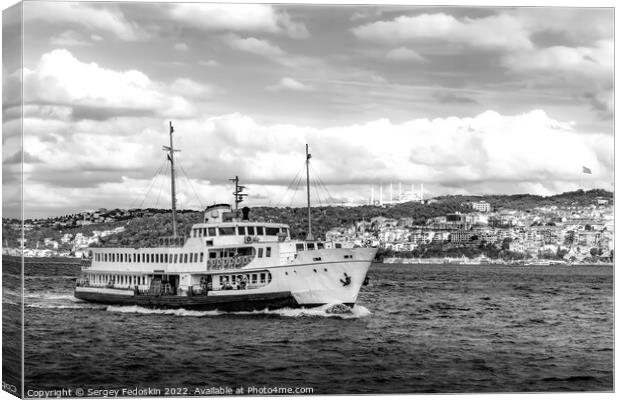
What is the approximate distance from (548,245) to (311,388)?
3875 cm

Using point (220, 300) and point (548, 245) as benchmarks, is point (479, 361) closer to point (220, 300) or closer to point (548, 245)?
point (220, 300)

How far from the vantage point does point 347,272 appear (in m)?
36.3

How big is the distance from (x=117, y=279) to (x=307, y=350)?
1458cm

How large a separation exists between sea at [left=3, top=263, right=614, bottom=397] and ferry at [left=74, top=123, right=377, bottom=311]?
54 centimetres

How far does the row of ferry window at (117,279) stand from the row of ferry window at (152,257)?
66 centimetres

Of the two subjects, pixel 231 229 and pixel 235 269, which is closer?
pixel 235 269

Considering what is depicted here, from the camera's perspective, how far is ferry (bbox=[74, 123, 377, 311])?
3625 centimetres

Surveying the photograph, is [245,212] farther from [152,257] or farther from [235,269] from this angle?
[152,257]

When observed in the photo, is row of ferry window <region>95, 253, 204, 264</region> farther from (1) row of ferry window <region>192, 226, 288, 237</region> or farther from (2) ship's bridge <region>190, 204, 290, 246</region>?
(1) row of ferry window <region>192, 226, 288, 237</region>

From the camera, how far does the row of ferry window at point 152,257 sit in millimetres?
38269

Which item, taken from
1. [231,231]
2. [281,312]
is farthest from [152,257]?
[281,312]

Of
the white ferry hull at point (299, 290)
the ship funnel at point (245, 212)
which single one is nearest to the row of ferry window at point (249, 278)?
the white ferry hull at point (299, 290)

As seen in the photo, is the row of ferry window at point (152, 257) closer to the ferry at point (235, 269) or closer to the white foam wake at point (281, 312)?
the ferry at point (235, 269)

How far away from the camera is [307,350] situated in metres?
28.8
